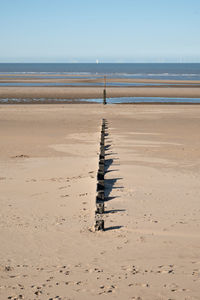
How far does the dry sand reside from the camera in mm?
5328

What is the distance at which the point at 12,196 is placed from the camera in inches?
353

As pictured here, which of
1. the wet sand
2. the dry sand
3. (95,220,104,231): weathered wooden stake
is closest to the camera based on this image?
the dry sand

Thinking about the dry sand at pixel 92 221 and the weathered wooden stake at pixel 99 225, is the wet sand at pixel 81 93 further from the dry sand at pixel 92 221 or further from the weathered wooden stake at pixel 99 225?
the weathered wooden stake at pixel 99 225

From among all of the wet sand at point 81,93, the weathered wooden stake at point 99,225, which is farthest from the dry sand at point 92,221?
the wet sand at point 81,93

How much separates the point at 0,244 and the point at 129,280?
222 cm

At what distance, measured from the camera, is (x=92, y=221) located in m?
7.41

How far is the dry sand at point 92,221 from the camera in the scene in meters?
5.33

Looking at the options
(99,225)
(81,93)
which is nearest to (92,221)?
(99,225)

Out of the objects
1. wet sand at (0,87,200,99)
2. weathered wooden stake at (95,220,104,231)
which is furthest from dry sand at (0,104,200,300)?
wet sand at (0,87,200,99)

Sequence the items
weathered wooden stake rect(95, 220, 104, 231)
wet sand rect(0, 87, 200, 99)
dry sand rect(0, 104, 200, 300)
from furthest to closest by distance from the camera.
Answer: wet sand rect(0, 87, 200, 99) → weathered wooden stake rect(95, 220, 104, 231) → dry sand rect(0, 104, 200, 300)

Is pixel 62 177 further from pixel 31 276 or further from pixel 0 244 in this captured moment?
pixel 31 276

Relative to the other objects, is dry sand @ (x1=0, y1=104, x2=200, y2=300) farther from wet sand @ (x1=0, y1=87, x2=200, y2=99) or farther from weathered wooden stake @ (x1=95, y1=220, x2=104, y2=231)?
wet sand @ (x1=0, y1=87, x2=200, y2=99)

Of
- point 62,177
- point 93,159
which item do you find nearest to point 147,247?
point 62,177

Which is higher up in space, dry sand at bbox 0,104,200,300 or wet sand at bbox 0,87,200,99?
wet sand at bbox 0,87,200,99
